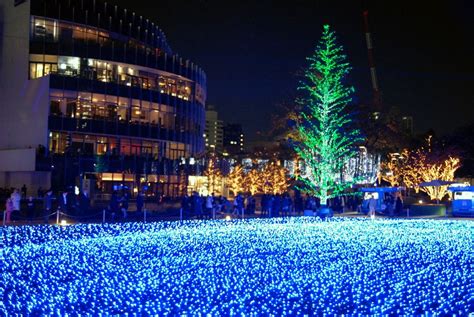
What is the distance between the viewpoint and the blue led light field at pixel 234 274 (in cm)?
1117

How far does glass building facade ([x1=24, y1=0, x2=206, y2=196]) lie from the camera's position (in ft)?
202

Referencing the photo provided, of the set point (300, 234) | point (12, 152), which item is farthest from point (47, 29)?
point (300, 234)

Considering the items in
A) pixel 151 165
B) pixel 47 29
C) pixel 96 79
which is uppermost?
pixel 47 29

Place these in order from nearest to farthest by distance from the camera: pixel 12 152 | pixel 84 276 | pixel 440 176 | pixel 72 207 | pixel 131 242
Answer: pixel 84 276
pixel 131 242
pixel 72 207
pixel 12 152
pixel 440 176

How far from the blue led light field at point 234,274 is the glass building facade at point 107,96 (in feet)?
123

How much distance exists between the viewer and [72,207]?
36.9m

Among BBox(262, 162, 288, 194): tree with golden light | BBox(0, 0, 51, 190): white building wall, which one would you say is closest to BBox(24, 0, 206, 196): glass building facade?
BBox(0, 0, 51, 190): white building wall

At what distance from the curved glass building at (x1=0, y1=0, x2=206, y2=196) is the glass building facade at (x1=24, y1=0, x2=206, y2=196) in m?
0.10

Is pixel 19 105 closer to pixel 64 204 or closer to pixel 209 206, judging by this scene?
pixel 64 204

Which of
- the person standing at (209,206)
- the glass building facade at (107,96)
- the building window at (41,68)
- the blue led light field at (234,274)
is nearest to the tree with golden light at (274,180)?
the glass building facade at (107,96)

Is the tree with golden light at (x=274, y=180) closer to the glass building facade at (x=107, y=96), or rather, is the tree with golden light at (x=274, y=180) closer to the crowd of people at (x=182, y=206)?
the glass building facade at (x=107, y=96)

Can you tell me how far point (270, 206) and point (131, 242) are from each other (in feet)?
71.0

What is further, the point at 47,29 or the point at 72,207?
the point at 47,29

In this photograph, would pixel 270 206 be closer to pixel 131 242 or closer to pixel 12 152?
pixel 131 242
